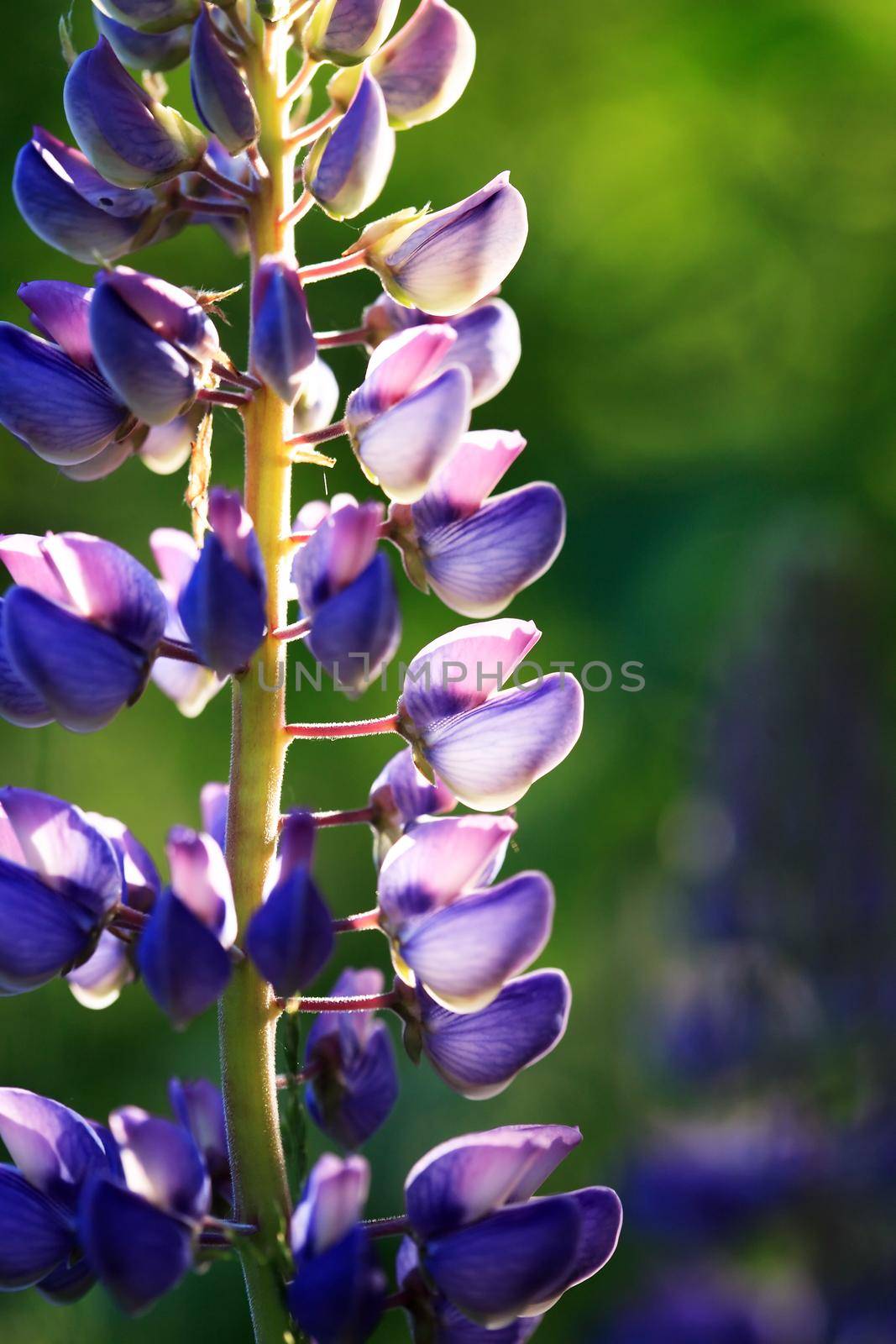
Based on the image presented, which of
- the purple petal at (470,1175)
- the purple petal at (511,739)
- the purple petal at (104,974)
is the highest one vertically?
the purple petal at (511,739)

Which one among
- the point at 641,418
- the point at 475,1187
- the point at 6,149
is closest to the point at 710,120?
the point at 641,418

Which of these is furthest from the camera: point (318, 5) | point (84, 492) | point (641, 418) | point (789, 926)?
point (641, 418)

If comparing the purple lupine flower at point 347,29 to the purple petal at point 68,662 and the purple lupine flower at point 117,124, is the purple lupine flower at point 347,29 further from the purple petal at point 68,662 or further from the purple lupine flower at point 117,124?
the purple petal at point 68,662

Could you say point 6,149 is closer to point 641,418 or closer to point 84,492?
point 84,492

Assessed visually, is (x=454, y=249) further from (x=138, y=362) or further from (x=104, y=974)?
(x=104, y=974)

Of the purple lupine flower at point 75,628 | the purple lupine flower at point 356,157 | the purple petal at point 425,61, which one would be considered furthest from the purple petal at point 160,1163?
the purple petal at point 425,61

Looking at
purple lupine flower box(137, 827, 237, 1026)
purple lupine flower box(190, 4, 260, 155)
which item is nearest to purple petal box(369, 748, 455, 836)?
purple lupine flower box(137, 827, 237, 1026)

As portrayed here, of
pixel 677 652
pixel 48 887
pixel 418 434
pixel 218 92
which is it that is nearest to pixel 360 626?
pixel 418 434
